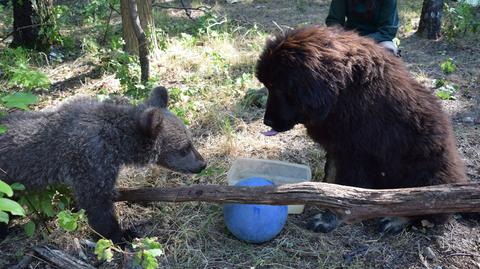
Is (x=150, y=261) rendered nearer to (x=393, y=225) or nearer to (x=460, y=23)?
(x=393, y=225)

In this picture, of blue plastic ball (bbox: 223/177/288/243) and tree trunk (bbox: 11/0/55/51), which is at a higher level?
tree trunk (bbox: 11/0/55/51)

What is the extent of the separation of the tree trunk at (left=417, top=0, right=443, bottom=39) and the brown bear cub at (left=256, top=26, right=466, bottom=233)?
5.34 m

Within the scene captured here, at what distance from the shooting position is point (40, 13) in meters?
7.85

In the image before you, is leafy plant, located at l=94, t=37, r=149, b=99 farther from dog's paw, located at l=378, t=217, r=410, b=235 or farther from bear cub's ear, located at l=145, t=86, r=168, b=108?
dog's paw, located at l=378, t=217, r=410, b=235

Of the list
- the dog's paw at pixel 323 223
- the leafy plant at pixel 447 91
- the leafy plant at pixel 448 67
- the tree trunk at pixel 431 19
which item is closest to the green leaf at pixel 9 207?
the dog's paw at pixel 323 223

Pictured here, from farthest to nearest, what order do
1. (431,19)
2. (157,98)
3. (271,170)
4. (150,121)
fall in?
1. (431,19)
2. (271,170)
3. (157,98)
4. (150,121)

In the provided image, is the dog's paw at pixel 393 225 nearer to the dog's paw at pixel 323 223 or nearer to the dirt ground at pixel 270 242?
the dirt ground at pixel 270 242

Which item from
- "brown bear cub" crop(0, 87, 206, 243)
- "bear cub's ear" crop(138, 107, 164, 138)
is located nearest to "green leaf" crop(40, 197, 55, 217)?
"brown bear cub" crop(0, 87, 206, 243)

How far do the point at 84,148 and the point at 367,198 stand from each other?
215 centimetres

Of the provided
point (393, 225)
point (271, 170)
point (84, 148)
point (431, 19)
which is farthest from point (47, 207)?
point (431, 19)

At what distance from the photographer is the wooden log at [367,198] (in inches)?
121

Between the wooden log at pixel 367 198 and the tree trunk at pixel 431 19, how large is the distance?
6.57 m

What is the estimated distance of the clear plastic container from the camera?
15.4ft

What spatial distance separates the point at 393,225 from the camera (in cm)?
411
